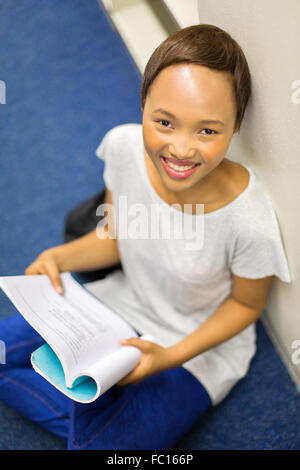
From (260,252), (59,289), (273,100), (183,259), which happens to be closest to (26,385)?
(59,289)

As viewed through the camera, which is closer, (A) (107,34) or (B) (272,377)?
(A) (107,34)

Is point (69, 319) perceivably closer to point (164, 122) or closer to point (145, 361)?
point (145, 361)

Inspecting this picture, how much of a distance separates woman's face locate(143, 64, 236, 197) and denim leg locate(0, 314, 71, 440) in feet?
1.14

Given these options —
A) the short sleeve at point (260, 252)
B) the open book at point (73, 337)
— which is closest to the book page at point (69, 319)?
the open book at point (73, 337)

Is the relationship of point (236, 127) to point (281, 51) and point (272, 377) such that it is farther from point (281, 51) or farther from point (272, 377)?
point (272, 377)

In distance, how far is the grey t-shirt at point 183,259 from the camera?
68 centimetres

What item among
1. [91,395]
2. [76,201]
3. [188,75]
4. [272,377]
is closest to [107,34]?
[188,75]

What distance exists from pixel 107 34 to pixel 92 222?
1.65 feet

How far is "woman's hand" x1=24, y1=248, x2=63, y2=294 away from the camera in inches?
29.9

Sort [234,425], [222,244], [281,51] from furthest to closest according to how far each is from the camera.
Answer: [234,425] → [222,244] → [281,51]

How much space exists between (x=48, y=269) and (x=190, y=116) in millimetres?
382

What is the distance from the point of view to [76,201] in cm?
121
